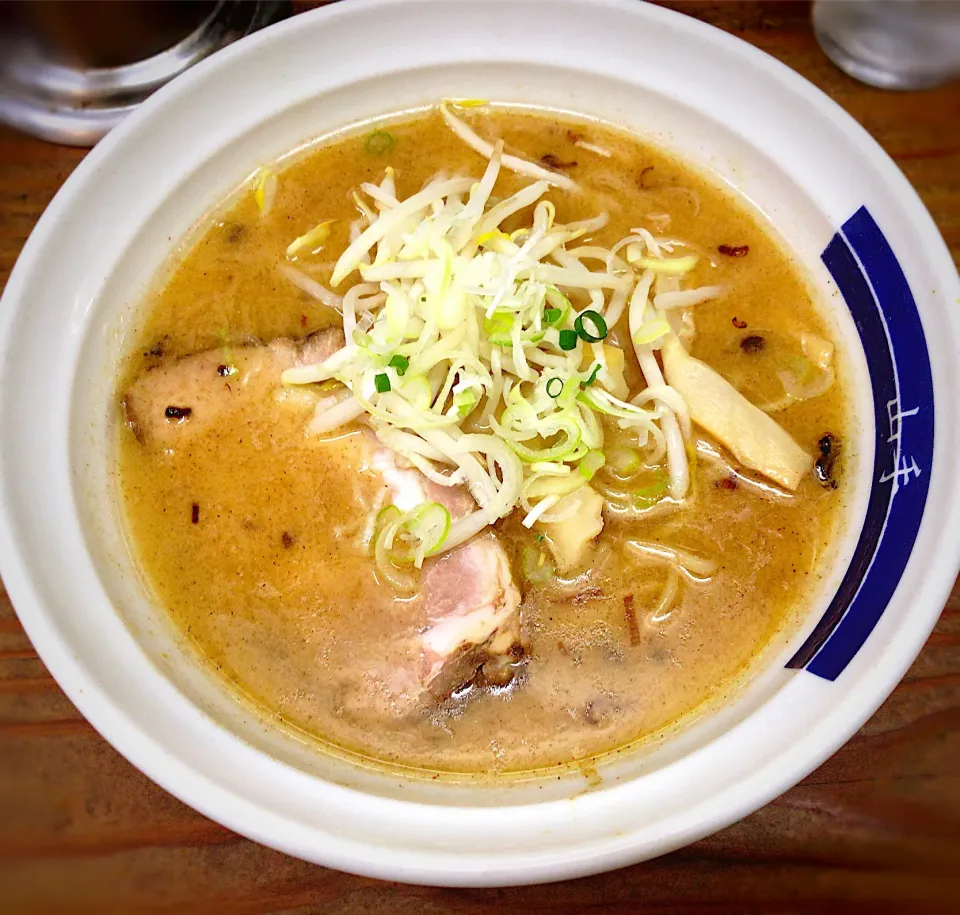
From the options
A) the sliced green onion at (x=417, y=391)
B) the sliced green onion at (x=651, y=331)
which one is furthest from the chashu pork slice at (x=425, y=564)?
the sliced green onion at (x=651, y=331)

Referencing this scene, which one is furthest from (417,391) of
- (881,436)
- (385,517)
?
(881,436)

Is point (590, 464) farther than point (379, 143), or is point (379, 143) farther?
point (379, 143)

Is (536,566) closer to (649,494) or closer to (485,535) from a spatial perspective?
(485,535)

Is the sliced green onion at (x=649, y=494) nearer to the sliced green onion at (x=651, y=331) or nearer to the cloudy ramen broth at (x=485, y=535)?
the cloudy ramen broth at (x=485, y=535)

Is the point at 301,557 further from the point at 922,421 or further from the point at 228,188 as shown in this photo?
the point at 922,421

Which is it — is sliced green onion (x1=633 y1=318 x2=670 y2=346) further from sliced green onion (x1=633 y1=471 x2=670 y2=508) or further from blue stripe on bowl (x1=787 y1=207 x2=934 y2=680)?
blue stripe on bowl (x1=787 y1=207 x2=934 y2=680)
